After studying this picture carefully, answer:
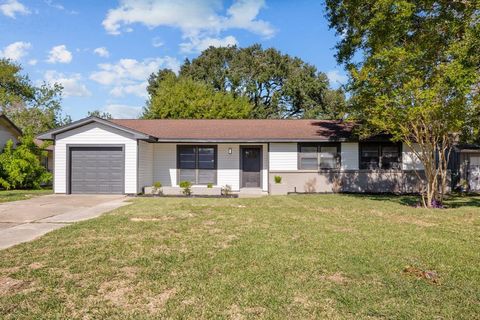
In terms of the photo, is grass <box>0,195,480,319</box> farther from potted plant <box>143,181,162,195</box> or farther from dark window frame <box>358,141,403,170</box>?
dark window frame <box>358,141,403,170</box>

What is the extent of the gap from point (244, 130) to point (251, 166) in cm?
193

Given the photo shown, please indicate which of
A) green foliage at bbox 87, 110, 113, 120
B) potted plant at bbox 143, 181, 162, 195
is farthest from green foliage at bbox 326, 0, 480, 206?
green foliage at bbox 87, 110, 113, 120

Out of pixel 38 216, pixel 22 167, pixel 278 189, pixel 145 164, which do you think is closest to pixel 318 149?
pixel 278 189

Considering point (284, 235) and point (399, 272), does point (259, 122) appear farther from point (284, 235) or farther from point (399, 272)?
point (399, 272)

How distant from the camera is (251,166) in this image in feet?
53.8

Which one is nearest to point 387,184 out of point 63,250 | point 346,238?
point 346,238

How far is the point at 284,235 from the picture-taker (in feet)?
21.3

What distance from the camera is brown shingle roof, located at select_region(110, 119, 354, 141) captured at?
50.4ft

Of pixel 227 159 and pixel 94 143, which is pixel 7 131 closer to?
pixel 94 143

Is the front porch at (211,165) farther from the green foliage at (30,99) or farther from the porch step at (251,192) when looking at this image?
the green foliage at (30,99)

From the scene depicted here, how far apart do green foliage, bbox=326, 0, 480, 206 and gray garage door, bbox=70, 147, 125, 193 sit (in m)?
10.2

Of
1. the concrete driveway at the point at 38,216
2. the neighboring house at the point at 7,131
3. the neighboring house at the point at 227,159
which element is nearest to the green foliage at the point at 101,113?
the neighboring house at the point at 7,131

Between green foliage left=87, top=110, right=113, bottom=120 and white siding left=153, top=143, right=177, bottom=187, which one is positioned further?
green foliage left=87, top=110, right=113, bottom=120

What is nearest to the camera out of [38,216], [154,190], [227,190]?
[38,216]
